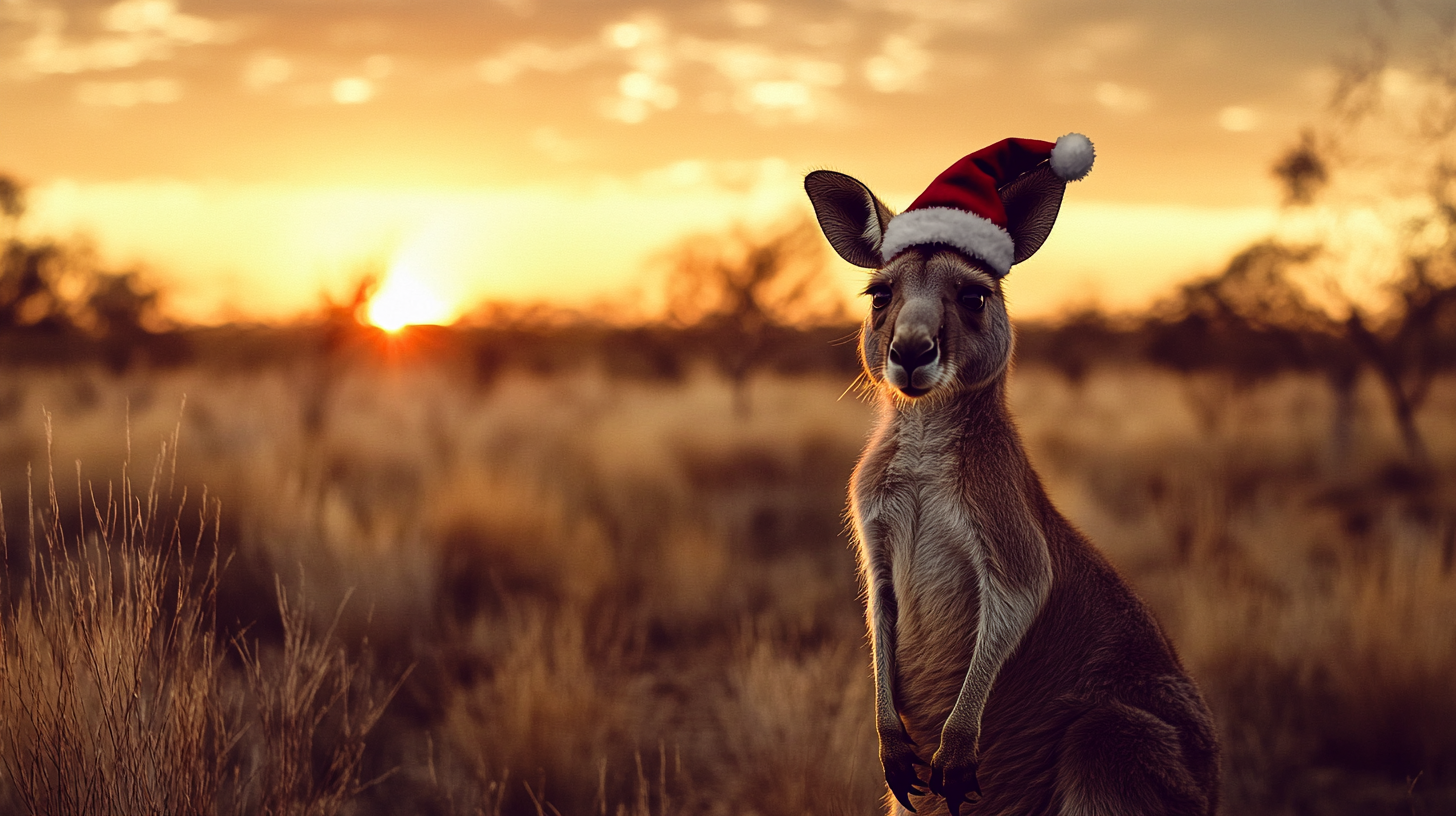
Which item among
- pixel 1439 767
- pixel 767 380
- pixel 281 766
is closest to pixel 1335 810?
pixel 1439 767

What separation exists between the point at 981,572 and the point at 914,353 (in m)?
0.56

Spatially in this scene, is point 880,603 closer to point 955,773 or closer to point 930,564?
point 930,564

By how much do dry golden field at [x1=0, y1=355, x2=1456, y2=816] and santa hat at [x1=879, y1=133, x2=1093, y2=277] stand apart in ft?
6.69

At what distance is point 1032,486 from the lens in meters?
2.38

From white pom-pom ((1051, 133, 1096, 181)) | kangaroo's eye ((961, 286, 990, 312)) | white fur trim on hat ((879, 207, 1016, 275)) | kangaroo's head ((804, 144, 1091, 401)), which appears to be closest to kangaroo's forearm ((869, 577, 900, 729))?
kangaroo's head ((804, 144, 1091, 401))

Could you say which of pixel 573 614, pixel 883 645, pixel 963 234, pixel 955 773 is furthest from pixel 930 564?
pixel 573 614

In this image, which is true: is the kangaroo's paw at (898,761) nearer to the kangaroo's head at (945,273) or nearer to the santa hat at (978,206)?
the kangaroo's head at (945,273)

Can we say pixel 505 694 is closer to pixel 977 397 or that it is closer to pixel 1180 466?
pixel 977 397

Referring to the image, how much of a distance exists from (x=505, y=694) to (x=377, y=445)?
7.44 meters

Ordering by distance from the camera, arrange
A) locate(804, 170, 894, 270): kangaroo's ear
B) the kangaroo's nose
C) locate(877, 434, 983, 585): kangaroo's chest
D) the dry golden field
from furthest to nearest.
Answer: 1. the dry golden field
2. locate(804, 170, 894, 270): kangaroo's ear
3. locate(877, 434, 983, 585): kangaroo's chest
4. the kangaroo's nose

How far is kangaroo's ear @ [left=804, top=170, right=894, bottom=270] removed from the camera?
2.37m

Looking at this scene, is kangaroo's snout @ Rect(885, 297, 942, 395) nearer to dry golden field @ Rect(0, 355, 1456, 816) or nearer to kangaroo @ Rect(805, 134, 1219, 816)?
kangaroo @ Rect(805, 134, 1219, 816)

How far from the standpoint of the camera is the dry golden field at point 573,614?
110 inches

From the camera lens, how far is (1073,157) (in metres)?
2.09
